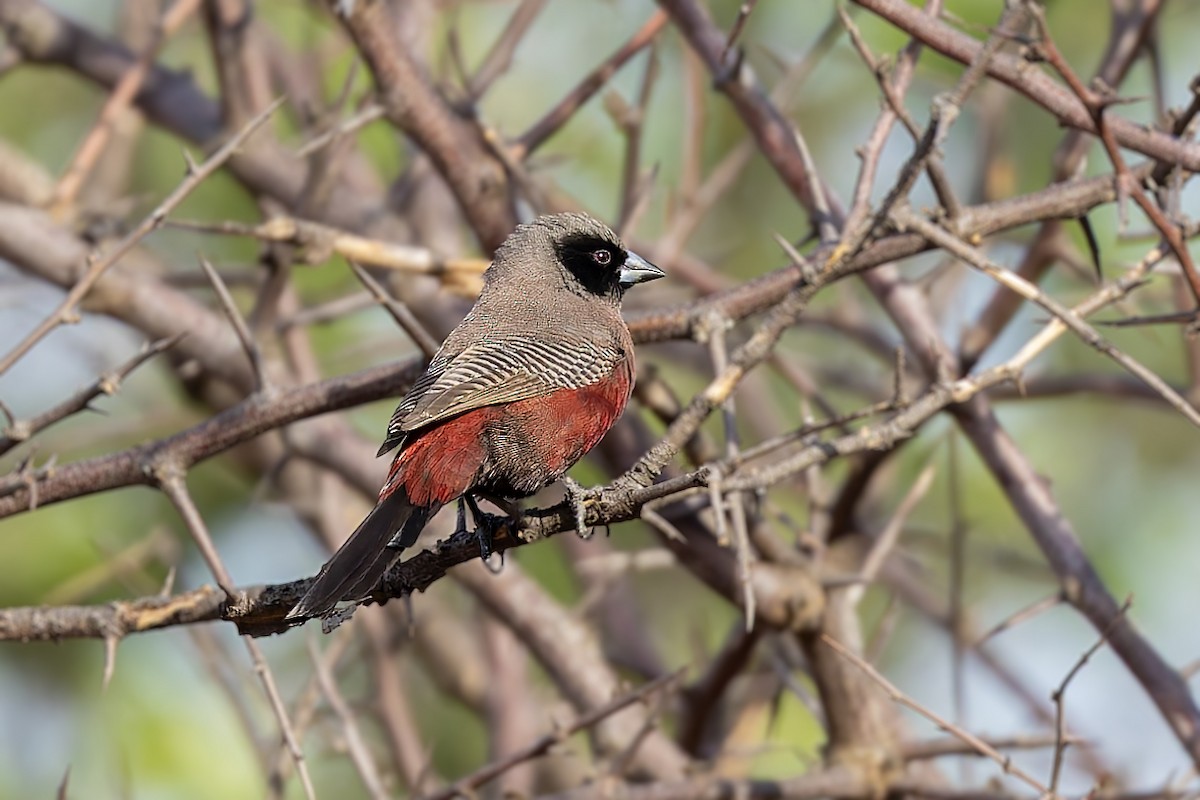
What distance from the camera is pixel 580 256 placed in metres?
4.94

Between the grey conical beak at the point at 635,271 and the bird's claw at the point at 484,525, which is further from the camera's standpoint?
the grey conical beak at the point at 635,271

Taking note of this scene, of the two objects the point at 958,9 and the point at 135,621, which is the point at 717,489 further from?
the point at 958,9

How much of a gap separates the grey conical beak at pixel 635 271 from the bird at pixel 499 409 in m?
0.14

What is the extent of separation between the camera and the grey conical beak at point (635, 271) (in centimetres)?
494

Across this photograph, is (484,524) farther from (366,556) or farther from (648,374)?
(648,374)

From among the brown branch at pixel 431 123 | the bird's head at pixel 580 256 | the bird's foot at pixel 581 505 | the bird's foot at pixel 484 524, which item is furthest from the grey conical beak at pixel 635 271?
the bird's foot at pixel 581 505

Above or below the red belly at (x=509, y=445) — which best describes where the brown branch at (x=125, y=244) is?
above

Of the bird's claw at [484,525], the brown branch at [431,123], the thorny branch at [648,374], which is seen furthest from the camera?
the brown branch at [431,123]

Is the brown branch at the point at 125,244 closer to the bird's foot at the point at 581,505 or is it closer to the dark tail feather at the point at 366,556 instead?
the dark tail feather at the point at 366,556

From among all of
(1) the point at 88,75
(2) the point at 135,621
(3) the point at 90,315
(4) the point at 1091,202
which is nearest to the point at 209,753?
(3) the point at 90,315

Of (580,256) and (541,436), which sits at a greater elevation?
(580,256)

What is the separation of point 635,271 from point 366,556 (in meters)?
2.00

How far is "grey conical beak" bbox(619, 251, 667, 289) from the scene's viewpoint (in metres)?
4.94

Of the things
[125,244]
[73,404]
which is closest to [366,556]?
[73,404]
